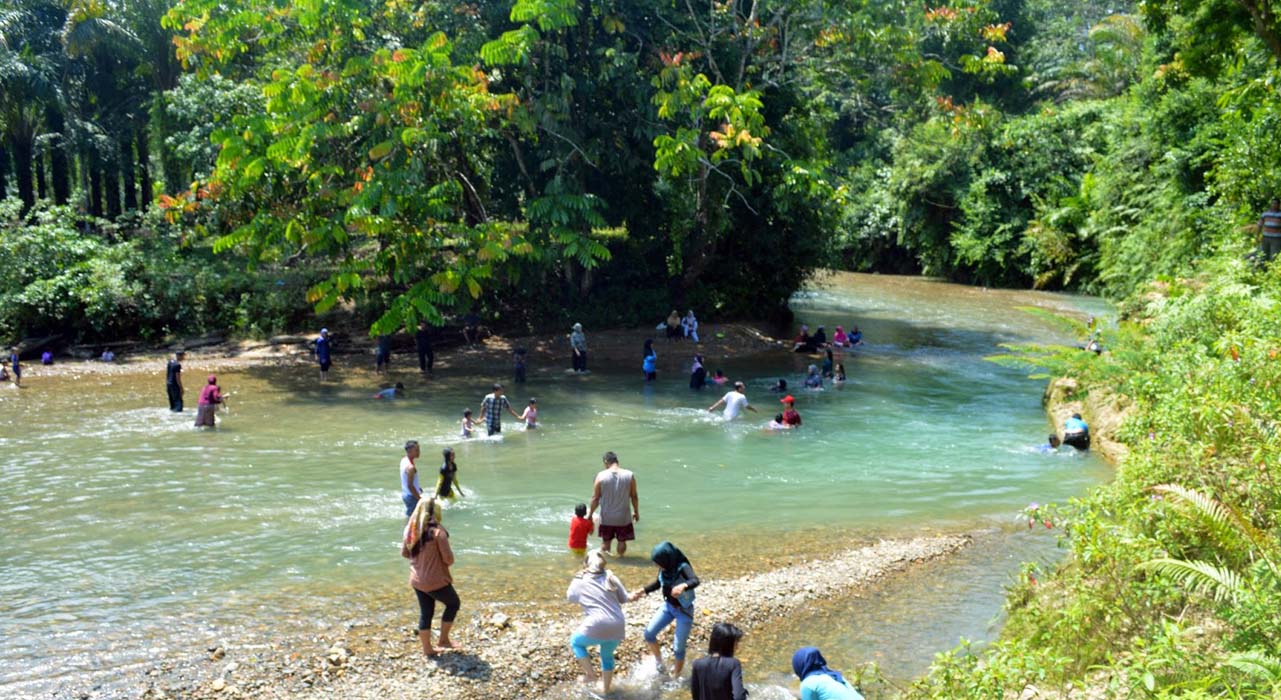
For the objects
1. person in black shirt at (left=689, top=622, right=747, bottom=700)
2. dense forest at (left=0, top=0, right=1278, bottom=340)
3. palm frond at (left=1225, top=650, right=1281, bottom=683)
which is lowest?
person in black shirt at (left=689, top=622, right=747, bottom=700)

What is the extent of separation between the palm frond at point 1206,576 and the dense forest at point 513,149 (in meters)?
15.5

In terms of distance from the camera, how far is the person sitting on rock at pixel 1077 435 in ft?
60.3

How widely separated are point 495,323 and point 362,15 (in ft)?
31.6

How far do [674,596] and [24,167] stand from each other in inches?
1460

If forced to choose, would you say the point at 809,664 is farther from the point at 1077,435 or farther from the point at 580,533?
the point at 1077,435

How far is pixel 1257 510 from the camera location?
29.6ft

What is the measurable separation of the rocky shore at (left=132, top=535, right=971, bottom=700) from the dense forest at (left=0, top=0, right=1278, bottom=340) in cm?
1468

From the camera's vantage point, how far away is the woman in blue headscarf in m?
6.34

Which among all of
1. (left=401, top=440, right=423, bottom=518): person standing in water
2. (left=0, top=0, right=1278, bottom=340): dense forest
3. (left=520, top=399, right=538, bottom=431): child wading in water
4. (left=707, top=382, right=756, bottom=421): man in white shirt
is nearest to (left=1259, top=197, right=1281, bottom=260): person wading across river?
(left=0, top=0, right=1278, bottom=340): dense forest

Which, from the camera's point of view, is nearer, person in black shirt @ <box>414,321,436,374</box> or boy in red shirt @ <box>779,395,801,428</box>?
boy in red shirt @ <box>779,395,801,428</box>

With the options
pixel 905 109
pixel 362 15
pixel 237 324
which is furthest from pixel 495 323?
pixel 905 109

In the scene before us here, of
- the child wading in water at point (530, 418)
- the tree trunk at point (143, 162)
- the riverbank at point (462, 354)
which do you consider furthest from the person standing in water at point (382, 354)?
the tree trunk at point (143, 162)

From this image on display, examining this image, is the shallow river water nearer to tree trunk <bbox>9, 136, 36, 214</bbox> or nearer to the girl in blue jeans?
the girl in blue jeans

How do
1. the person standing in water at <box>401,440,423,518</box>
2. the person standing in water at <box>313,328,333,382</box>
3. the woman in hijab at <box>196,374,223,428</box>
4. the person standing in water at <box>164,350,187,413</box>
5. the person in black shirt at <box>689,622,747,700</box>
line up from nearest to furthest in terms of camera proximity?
the person in black shirt at <box>689,622,747,700</box>, the person standing in water at <box>401,440,423,518</box>, the woman in hijab at <box>196,374,223,428</box>, the person standing in water at <box>164,350,187,413</box>, the person standing in water at <box>313,328,333,382</box>
